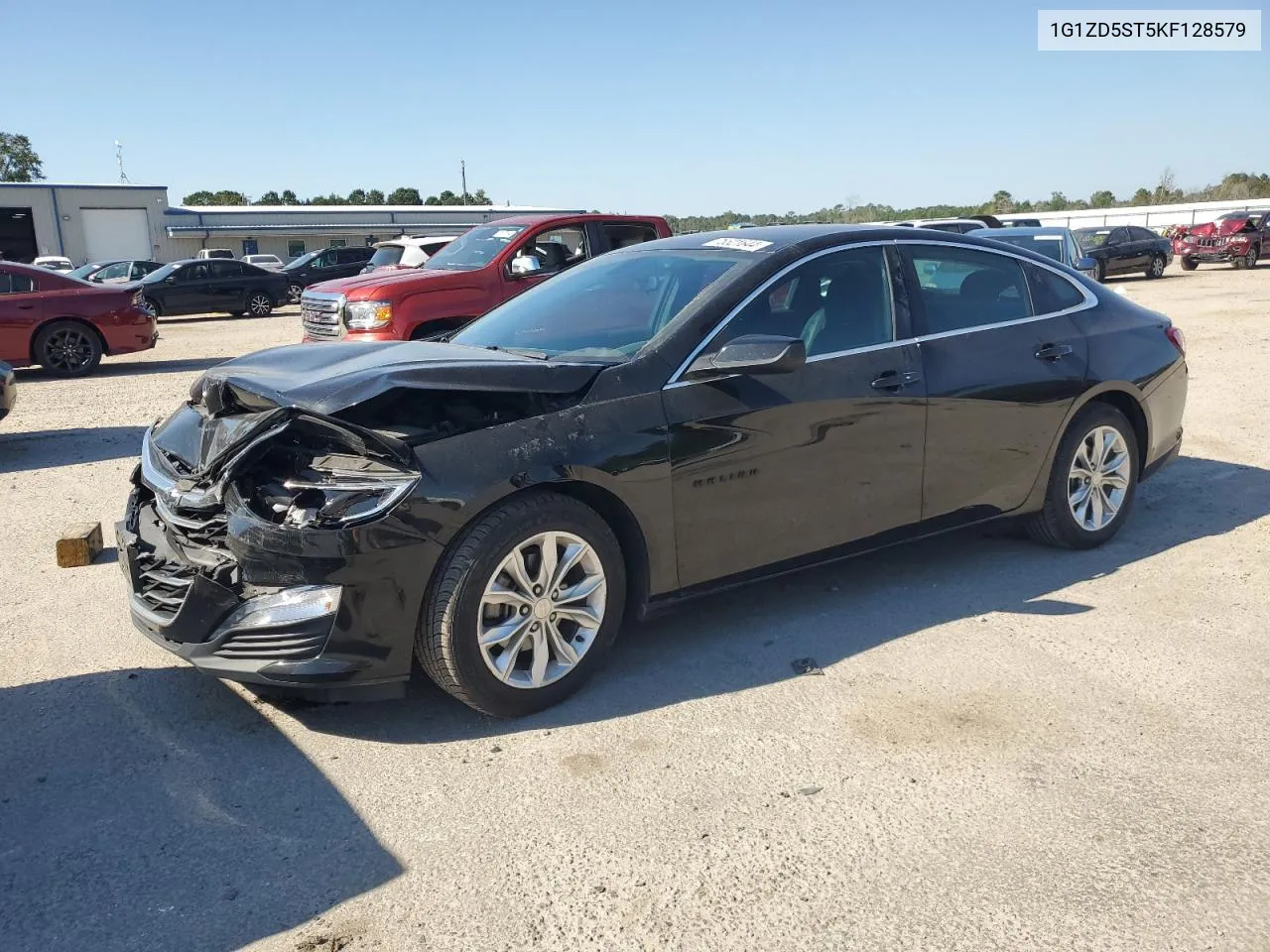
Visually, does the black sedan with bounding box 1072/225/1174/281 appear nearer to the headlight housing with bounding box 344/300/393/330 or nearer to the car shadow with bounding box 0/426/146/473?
the headlight housing with bounding box 344/300/393/330

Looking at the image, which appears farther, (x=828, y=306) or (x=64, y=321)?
(x=64, y=321)

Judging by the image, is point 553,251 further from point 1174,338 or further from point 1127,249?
point 1127,249

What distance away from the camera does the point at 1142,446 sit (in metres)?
5.95

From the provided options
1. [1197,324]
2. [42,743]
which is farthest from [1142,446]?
[1197,324]

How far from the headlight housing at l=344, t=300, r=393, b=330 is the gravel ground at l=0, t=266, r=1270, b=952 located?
18.3 feet

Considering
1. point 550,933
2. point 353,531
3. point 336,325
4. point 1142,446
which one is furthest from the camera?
point 336,325

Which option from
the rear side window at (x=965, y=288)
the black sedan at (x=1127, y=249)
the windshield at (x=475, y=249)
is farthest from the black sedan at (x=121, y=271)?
the rear side window at (x=965, y=288)

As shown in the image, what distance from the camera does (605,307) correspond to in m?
4.87

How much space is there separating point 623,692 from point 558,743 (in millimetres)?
475

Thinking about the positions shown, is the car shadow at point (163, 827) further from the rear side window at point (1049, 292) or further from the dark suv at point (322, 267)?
the dark suv at point (322, 267)

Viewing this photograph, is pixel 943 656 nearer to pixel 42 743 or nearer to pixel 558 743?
pixel 558 743

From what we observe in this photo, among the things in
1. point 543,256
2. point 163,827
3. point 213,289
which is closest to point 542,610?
point 163,827

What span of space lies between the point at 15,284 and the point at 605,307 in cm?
1182

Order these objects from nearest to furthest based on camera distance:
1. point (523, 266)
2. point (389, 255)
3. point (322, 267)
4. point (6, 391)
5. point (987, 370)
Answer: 1. point (987, 370)
2. point (6, 391)
3. point (523, 266)
4. point (389, 255)
5. point (322, 267)
